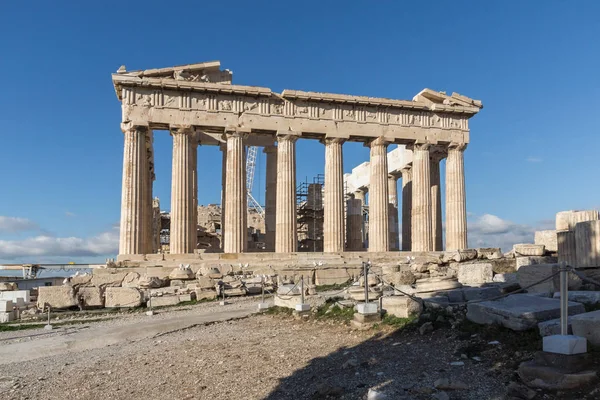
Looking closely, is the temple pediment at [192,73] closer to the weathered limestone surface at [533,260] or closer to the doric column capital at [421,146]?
the doric column capital at [421,146]

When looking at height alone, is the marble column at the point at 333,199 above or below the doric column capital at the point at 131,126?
below

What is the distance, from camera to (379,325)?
9695mm

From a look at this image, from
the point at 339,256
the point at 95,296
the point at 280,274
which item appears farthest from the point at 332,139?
the point at 95,296

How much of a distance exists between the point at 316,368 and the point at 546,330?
130 inches

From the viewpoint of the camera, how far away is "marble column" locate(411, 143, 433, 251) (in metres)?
30.1

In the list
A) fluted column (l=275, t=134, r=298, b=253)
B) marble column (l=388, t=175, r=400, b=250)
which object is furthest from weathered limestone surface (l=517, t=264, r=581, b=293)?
marble column (l=388, t=175, r=400, b=250)

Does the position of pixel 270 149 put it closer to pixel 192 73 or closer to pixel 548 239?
pixel 192 73

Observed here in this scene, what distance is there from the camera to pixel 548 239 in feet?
65.9

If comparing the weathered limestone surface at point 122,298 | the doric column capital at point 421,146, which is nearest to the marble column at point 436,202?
the doric column capital at point 421,146

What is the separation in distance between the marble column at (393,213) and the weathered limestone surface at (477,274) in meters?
19.5

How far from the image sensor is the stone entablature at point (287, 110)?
26078 mm

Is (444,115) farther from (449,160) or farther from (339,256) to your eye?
(339,256)

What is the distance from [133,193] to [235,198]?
17.3 feet

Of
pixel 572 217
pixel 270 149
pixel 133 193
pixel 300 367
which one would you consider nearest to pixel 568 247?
pixel 572 217
